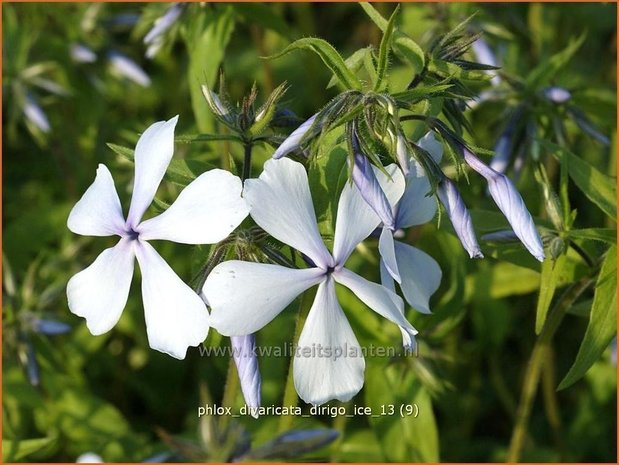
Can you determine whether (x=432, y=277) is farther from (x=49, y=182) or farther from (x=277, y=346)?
(x=49, y=182)

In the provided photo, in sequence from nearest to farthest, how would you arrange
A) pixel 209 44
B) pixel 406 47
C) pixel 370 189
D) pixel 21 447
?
pixel 370 189 → pixel 406 47 → pixel 21 447 → pixel 209 44

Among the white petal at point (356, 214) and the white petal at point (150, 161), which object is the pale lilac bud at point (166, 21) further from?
the white petal at point (356, 214)

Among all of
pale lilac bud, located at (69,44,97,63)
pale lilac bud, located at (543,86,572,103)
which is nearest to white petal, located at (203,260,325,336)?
pale lilac bud, located at (543,86,572,103)

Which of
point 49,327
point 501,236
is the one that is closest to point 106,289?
point 501,236

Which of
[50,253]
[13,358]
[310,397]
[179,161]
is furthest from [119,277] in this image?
[50,253]

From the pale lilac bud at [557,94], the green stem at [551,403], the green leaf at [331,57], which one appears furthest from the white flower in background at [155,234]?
the green stem at [551,403]

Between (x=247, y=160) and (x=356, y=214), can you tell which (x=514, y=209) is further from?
(x=247, y=160)

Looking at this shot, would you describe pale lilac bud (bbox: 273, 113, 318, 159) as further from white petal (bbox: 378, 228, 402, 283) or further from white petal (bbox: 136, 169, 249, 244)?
white petal (bbox: 378, 228, 402, 283)
